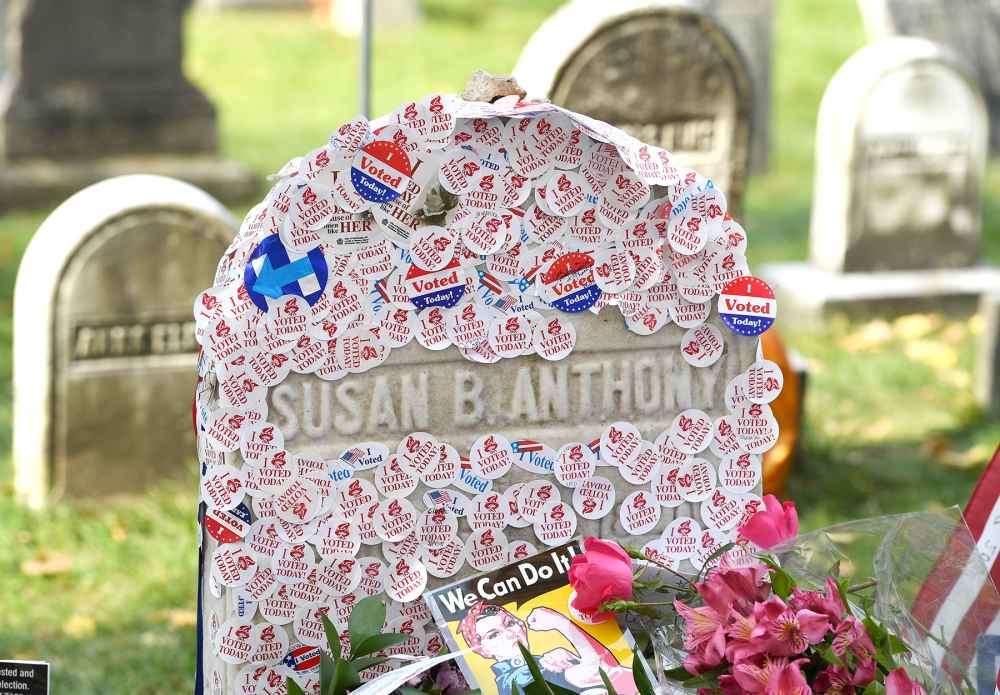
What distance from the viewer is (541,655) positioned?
189cm

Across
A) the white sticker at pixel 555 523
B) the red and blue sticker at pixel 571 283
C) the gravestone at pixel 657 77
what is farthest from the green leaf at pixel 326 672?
the gravestone at pixel 657 77

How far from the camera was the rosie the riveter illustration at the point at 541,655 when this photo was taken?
72.6 inches

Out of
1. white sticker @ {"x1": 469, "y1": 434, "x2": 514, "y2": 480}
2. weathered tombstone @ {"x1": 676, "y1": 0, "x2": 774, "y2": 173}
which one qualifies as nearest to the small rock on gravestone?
weathered tombstone @ {"x1": 676, "y1": 0, "x2": 774, "y2": 173}

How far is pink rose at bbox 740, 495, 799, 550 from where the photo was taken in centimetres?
194

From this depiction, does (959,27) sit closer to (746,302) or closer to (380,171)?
(746,302)

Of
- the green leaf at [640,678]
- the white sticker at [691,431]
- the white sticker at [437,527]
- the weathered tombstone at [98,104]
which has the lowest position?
the green leaf at [640,678]

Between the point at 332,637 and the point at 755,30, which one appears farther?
the point at 755,30

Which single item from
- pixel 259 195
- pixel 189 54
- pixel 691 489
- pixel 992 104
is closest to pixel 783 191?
pixel 992 104

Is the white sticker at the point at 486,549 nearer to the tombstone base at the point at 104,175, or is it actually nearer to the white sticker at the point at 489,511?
the white sticker at the point at 489,511

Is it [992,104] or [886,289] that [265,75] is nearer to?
[992,104]

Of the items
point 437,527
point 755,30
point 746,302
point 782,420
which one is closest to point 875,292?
point 782,420

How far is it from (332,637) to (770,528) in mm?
664

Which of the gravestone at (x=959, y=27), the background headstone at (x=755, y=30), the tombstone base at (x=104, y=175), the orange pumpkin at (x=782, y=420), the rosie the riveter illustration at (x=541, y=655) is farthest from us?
the gravestone at (x=959, y=27)

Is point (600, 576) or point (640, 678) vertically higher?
point (600, 576)
